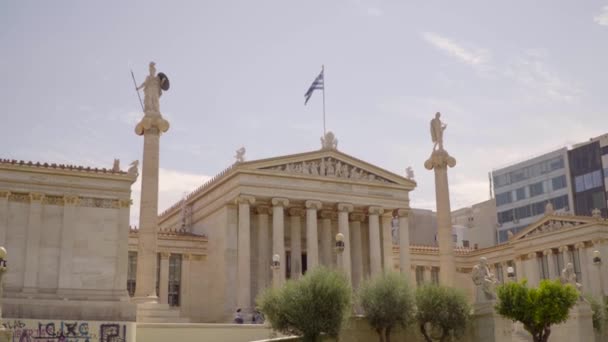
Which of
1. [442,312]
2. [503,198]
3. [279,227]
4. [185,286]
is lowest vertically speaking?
[442,312]

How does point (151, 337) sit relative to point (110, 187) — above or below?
below

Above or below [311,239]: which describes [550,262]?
below

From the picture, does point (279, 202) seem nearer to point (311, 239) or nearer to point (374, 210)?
point (311, 239)

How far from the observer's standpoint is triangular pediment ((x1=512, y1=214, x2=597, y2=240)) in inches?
2589

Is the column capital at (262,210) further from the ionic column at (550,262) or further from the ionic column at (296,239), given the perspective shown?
the ionic column at (550,262)

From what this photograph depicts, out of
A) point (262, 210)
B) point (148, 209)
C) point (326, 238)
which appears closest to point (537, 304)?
point (148, 209)

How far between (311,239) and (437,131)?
1331 cm

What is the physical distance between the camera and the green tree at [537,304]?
38688 millimetres

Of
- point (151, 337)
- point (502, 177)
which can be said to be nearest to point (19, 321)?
point (151, 337)

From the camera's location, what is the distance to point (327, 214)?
63.2 m

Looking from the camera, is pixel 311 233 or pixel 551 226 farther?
pixel 551 226

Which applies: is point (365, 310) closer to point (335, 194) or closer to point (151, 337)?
point (151, 337)

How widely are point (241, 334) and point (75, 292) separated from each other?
32.2 ft

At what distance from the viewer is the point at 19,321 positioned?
3394 centimetres
